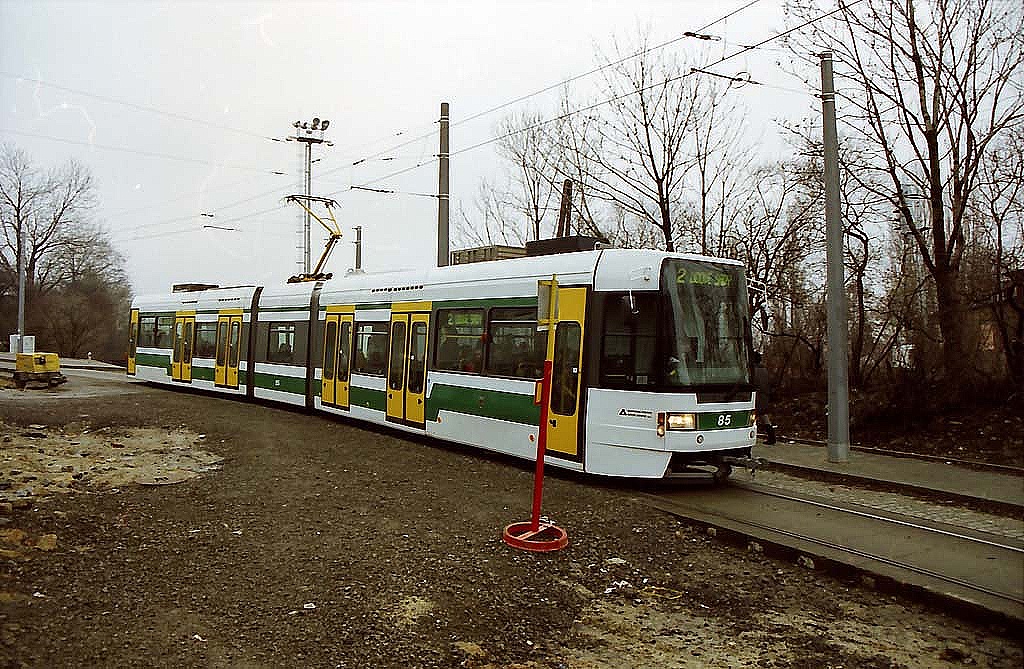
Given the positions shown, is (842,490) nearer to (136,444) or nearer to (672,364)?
(672,364)

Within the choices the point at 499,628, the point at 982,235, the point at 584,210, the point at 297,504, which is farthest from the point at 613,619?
the point at 584,210

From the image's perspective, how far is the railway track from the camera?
3888 millimetres

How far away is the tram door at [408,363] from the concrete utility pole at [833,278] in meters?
6.79

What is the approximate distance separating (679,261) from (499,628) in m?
6.05

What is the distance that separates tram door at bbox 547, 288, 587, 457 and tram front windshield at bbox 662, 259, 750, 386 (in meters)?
1.26

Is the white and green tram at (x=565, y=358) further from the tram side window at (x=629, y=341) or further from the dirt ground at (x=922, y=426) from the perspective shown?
the dirt ground at (x=922, y=426)

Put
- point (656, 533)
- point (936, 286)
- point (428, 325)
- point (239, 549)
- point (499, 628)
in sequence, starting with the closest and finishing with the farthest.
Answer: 1. point (499, 628)
2. point (239, 549)
3. point (656, 533)
4. point (936, 286)
5. point (428, 325)

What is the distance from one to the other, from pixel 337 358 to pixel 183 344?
9587 millimetres

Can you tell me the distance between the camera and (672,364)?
10.5m

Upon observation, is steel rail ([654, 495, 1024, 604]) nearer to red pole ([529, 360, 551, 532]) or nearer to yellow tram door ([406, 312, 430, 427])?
red pole ([529, 360, 551, 532])

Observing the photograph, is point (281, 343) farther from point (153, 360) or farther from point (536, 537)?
point (536, 537)

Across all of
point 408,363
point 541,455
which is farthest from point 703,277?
point 408,363

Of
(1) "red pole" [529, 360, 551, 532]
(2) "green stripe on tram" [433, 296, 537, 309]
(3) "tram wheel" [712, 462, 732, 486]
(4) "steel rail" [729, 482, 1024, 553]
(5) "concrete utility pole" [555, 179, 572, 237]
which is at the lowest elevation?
(4) "steel rail" [729, 482, 1024, 553]

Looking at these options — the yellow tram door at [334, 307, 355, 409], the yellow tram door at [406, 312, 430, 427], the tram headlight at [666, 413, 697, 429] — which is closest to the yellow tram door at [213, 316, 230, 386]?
the yellow tram door at [334, 307, 355, 409]
